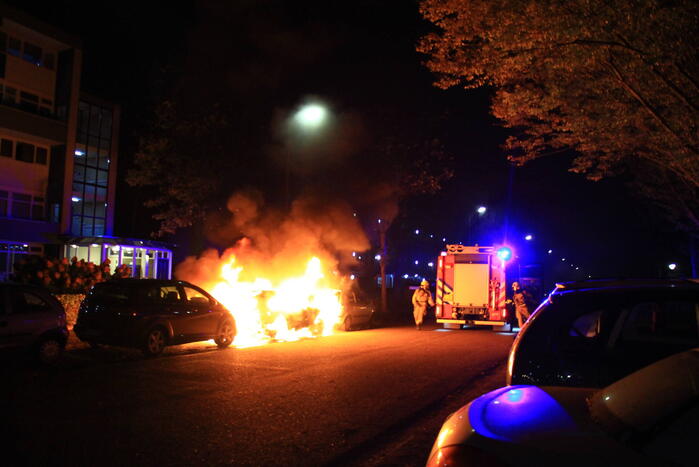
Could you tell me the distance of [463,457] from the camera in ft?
8.05

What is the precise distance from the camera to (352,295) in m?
19.3

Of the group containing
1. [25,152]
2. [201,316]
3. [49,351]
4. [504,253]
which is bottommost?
[49,351]

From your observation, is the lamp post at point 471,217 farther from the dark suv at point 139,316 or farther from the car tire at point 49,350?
the car tire at point 49,350

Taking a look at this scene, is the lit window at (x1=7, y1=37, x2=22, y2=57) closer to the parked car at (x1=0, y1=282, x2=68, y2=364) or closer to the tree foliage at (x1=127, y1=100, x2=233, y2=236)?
the tree foliage at (x1=127, y1=100, x2=233, y2=236)

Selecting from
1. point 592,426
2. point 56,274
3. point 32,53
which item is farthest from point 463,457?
point 32,53

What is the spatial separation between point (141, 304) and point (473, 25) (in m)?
8.51

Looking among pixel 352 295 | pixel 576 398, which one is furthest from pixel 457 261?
pixel 576 398

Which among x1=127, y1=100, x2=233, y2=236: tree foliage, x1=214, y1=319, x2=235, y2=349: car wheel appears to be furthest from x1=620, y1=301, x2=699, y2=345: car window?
x1=127, y1=100, x2=233, y2=236: tree foliage

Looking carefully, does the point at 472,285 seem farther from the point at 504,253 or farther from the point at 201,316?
the point at 201,316

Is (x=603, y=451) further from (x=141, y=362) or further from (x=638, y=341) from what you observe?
(x=141, y=362)

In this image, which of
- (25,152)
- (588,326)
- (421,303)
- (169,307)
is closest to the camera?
(588,326)

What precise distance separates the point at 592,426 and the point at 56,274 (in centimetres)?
1533

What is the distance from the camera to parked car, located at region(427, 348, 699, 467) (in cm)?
214

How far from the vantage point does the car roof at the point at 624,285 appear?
13.8 feet
